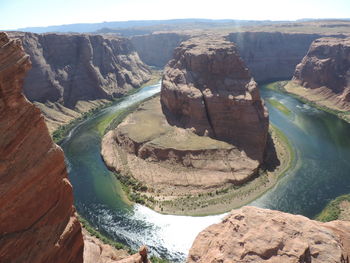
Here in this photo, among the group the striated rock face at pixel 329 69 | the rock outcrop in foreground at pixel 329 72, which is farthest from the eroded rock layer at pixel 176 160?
the striated rock face at pixel 329 69

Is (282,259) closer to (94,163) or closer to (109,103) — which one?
(94,163)

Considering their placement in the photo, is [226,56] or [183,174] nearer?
[183,174]

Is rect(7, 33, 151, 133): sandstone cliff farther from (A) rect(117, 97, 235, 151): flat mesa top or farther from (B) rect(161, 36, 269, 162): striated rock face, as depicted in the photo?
(B) rect(161, 36, 269, 162): striated rock face

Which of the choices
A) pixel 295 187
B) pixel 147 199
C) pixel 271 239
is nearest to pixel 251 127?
Result: pixel 295 187

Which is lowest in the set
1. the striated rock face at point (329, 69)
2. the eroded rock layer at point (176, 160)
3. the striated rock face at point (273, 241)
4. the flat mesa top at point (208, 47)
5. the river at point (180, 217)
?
the river at point (180, 217)

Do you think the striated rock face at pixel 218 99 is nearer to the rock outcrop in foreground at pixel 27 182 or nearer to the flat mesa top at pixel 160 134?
the flat mesa top at pixel 160 134

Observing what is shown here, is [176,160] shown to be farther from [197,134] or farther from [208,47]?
[208,47]
